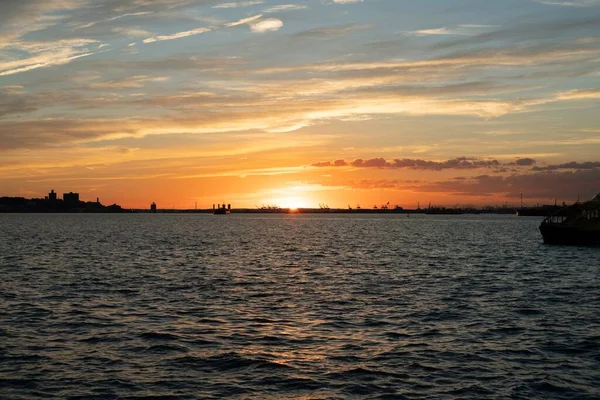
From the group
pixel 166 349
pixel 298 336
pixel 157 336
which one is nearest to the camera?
pixel 166 349

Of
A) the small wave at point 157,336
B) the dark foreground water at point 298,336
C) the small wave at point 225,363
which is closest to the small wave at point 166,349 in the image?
the dark foreground water at point 298,336

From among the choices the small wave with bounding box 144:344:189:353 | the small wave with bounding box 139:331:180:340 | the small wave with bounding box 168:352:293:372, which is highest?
the small wave with bounding box 139:331:180:340

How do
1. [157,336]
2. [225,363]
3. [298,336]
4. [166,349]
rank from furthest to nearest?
[298,336]
[157,336]
[166,349]
[225,363]

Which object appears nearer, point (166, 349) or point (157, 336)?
point (166, 349)

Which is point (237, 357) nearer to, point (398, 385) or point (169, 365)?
point (169, 365)

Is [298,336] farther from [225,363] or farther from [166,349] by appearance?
[166,349]

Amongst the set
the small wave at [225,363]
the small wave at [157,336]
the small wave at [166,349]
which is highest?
the small wave at [157,336]

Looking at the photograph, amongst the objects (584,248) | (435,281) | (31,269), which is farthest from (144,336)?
(584,248)

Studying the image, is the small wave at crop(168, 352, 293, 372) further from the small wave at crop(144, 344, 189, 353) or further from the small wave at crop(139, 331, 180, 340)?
the small wave at crop(139, 331, 180, 340)

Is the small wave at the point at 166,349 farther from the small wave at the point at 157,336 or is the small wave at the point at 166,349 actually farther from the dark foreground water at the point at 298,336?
the small wave at the point at 157,336

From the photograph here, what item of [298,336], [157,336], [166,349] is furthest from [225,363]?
[157,336]

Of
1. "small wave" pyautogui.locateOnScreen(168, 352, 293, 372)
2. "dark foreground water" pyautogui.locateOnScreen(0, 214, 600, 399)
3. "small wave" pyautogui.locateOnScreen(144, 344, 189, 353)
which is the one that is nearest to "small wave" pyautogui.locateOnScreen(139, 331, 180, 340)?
"dark foreground water" pyautogui.locateOnScreen(0, 214, 600, 399)

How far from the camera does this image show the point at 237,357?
25.6 m

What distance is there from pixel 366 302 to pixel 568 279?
78.9 feet
